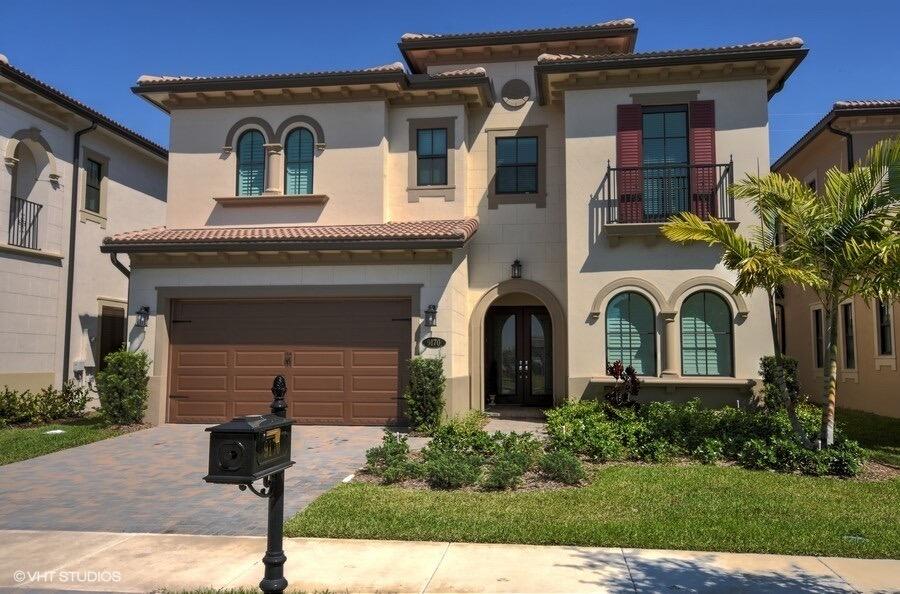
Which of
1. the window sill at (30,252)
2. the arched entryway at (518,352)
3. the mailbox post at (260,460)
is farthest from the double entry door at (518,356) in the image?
the mailbox post at (260,460)

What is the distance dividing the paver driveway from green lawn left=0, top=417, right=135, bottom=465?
30 cm

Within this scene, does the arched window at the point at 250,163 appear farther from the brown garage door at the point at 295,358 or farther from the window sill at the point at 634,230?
the window sill at the point at 634,230

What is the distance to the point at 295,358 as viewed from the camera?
46.5 feet

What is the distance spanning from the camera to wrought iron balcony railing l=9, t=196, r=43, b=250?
15.5 meters

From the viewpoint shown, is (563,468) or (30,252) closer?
(563,468)

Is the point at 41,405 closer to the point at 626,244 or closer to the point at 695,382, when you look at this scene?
the point at 626,244

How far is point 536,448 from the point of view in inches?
385

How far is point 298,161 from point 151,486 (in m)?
8.83

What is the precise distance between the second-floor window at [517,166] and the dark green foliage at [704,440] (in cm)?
592

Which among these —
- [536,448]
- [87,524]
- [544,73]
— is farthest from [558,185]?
[87,524]

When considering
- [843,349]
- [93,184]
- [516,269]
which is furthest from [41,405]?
[843,349]

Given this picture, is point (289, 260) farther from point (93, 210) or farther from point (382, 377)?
point (93, 210)

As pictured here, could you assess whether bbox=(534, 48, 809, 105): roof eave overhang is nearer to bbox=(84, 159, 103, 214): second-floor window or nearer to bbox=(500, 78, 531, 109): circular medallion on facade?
bbox=(500, 78, 531, 109): circular medallion on facade

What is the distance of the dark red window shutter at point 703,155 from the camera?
14266 mm
